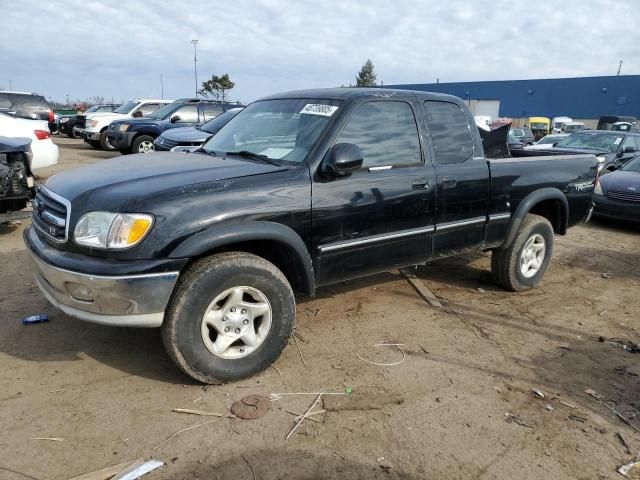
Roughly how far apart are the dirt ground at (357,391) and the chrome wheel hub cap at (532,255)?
1.36 ft

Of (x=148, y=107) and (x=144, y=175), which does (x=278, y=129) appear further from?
(x=148, y=107)

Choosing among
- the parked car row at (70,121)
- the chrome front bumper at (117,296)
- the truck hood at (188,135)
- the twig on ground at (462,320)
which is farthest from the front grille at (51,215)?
the parked car row at (70,121)

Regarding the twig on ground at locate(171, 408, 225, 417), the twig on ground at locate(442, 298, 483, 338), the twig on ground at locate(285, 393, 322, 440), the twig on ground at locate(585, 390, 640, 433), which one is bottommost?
the twig on ground at locate(585, 390, 640, 433)

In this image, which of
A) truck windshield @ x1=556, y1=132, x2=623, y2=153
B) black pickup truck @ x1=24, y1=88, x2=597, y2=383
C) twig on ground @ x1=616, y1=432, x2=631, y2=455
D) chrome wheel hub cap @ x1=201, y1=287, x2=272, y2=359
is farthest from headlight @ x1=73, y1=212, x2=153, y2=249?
truck windshield @ x1=556, y1=132, x2=623, y2=153

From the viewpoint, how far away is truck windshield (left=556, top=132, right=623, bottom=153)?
40.2 ft

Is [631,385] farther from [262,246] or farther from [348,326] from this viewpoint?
[262,246]

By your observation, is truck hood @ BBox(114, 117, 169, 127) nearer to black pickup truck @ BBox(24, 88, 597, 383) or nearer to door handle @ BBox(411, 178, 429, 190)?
black pickup truck @ BBox(24, 88, 597, 383)

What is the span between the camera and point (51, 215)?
10.4 ft

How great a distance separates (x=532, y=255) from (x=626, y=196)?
16.0 feet

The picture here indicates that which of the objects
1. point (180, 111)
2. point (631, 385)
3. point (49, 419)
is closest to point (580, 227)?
point (631, 385)

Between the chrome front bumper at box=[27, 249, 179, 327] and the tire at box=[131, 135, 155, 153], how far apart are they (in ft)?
36.1

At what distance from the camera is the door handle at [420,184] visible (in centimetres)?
393

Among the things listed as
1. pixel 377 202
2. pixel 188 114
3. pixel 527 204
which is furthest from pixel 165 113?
pixel 377 202

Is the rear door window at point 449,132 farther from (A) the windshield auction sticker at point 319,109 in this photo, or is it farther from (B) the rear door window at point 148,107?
(B) the rear door window at point 148,107
